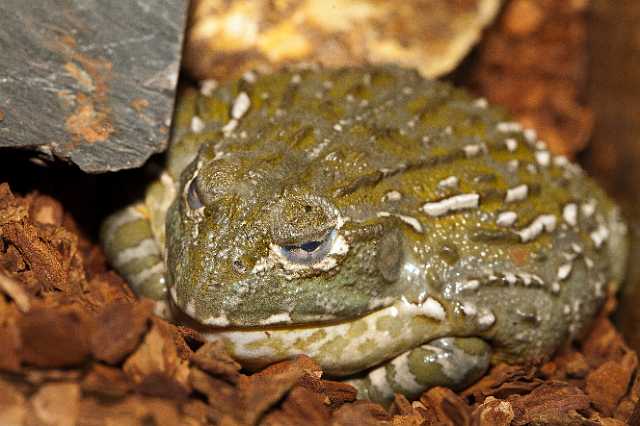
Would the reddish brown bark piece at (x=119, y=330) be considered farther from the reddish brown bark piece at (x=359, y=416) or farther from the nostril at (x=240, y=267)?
the reddish brown bark piece at (x=359, y=416)

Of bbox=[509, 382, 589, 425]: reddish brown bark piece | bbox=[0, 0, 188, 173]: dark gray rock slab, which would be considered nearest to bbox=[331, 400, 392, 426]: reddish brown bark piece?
bbox=[509, 382, 589, 425]: reddish brown bark piece

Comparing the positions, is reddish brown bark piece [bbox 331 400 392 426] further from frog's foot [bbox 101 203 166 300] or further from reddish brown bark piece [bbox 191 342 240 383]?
frog's foot [bbox 101 203 166 300]

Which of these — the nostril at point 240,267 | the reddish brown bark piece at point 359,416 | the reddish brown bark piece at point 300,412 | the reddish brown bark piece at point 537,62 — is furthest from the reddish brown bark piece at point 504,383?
the reddish brown bark piece at point 537,62

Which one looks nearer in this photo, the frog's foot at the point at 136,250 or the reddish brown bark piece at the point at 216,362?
the reddish brown bark piece at the point at 216,362

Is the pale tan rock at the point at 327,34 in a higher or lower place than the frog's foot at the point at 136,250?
higher

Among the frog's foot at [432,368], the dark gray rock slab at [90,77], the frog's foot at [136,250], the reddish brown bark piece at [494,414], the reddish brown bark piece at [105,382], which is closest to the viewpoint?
the reddish brown bark piece at [105,382]

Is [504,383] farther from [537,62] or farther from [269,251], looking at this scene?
[537,62]

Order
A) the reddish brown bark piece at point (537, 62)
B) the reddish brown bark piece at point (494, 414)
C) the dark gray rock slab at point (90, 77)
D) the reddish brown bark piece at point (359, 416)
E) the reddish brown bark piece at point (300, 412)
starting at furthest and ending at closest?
the reddish brown bark piece at point (537, 62) < the reddish brown bark piece at point (494, 414) < the dark gray rock slab at point (90, 77) < the reddish brown bark piece at point (359, 416) < the reddish brown bark piece at point (300, 412)

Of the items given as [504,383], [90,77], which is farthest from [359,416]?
[90,77]
